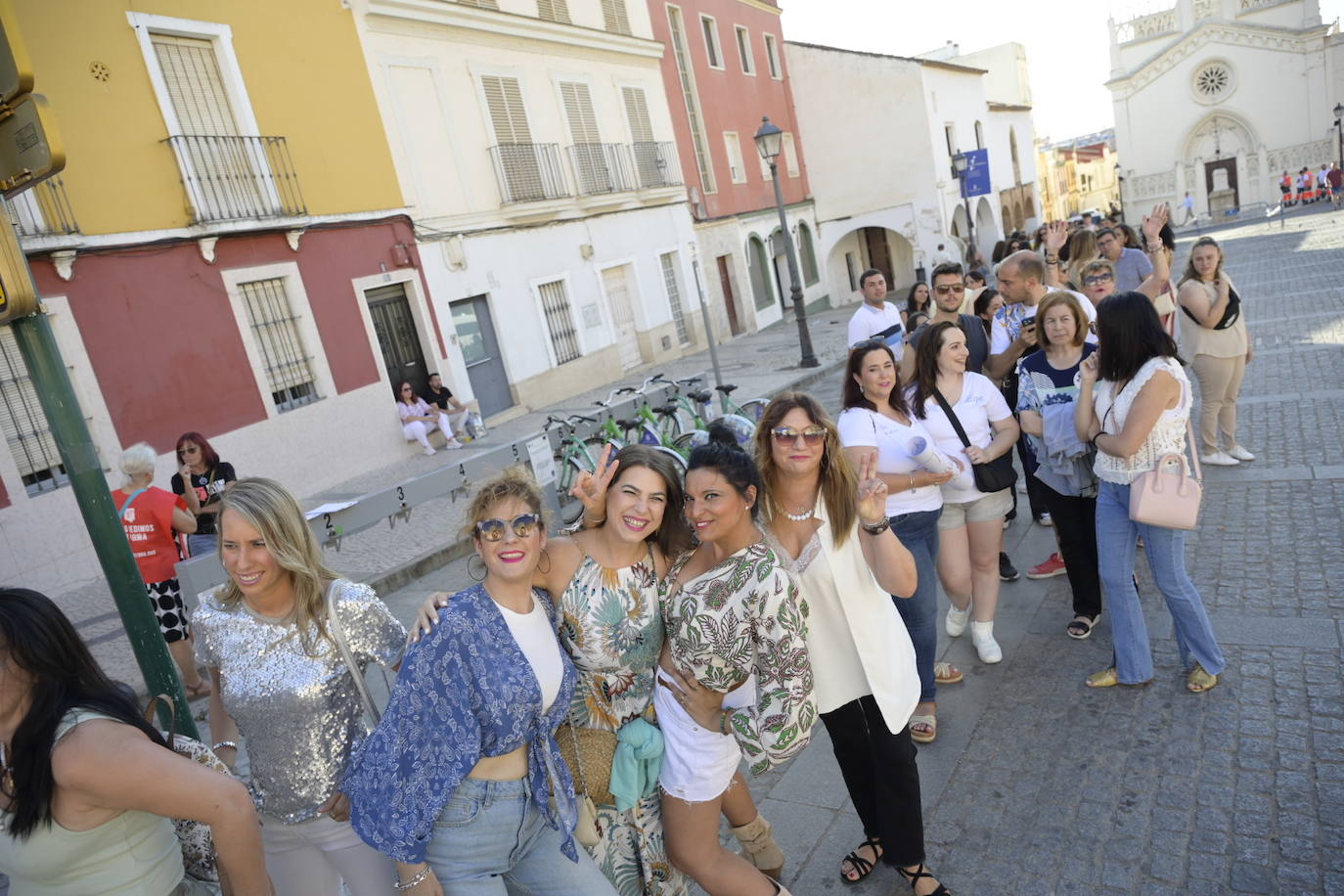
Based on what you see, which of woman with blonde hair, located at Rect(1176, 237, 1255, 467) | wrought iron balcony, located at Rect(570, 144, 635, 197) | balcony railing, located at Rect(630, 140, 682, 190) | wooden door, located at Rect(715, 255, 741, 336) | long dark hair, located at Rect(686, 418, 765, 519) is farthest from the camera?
wooden door, located at Rect(715, 255, 741, 336)

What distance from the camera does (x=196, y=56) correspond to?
37.9 ft

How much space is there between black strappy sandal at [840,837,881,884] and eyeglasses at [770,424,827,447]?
156 cm

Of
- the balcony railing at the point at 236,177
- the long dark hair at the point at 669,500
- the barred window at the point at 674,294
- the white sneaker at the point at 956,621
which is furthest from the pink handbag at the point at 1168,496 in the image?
the barred window at the point at 674,294

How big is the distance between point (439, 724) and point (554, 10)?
1933 centimetres

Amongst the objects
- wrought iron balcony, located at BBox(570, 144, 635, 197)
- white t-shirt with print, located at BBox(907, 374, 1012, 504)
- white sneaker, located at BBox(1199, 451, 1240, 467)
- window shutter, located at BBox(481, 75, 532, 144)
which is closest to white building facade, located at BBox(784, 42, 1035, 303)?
wrought iron balcony, located at BBox(570, 144, 635, 197)

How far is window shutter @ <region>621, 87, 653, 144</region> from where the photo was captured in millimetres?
20734

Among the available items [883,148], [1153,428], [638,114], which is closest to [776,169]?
[638,114]

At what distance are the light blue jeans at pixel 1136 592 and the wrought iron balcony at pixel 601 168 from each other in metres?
16.5

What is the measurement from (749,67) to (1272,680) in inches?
1090

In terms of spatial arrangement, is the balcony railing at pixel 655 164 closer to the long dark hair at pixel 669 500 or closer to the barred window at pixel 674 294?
the barred window at pixel 674 294

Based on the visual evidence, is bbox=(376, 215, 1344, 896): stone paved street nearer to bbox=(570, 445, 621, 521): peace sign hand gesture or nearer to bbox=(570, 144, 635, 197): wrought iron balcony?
bbox=(570, 445, 621, 521): peace sign hand gesture

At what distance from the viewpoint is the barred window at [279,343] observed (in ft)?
40.1

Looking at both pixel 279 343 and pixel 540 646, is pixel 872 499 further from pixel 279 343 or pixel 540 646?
pixel 279 343

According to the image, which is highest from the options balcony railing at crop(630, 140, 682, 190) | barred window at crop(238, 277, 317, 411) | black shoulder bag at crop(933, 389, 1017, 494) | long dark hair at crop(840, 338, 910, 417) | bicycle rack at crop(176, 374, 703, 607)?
balcony railing at crop(630, 140, 682, 190)
